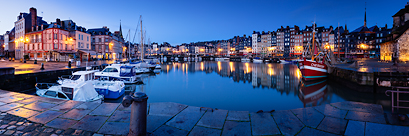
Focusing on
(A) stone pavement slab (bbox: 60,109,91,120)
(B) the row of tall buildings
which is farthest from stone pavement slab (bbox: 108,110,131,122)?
(B) the row of tall buildings

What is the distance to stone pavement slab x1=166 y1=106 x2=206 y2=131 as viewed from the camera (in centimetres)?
487

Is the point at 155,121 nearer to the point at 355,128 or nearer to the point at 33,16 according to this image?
the point at 355,128

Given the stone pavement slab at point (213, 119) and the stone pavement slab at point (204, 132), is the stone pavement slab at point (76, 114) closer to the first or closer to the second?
the stone pavement slab at point (204, 132)

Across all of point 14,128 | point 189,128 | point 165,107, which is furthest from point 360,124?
point 14,128

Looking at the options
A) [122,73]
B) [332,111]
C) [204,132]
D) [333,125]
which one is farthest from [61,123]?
[122,73]

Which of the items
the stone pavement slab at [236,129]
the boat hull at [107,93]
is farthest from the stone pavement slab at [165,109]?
the boat hull at [107,93]

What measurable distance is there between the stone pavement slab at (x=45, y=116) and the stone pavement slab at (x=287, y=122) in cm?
587

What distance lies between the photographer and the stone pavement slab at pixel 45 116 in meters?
4.93

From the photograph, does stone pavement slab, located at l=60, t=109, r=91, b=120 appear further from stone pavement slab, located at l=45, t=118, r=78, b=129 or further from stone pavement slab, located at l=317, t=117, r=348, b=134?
stone pavement slab, located at l=317, t=117, r=348, b=134

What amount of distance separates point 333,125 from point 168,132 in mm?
4058

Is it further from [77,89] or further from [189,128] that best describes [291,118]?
[77,89]

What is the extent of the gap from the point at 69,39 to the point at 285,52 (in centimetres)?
10118

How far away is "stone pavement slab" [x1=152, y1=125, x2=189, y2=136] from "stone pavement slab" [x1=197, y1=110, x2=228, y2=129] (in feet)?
2.04

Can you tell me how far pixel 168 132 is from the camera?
4445mm
